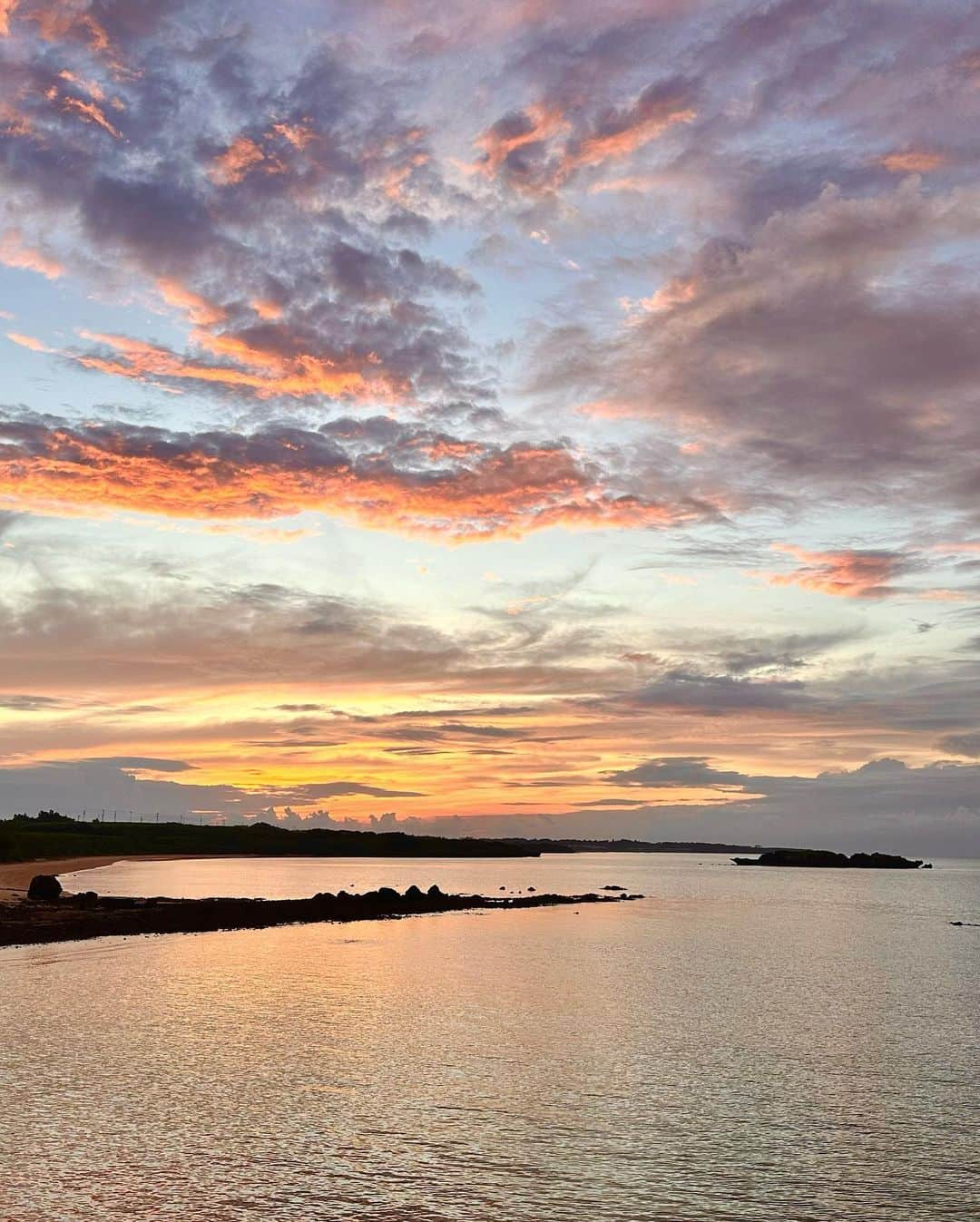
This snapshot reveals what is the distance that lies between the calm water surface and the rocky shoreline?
6.89m

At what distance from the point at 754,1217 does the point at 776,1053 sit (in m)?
20.5

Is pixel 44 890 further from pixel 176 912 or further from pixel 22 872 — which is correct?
pixel 22 872

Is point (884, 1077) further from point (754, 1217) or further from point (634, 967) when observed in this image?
point (634, 967)


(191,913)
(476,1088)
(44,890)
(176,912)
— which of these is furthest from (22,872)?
(476,1088)

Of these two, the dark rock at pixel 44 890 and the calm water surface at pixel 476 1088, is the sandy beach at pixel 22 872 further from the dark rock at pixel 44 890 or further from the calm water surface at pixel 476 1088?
the calm water surface at pixel 476 1088

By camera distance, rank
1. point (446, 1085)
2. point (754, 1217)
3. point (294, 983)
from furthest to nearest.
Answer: point (294, 983) → point (446, 1085) → point (754, 1217)

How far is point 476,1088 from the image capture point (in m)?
35.8

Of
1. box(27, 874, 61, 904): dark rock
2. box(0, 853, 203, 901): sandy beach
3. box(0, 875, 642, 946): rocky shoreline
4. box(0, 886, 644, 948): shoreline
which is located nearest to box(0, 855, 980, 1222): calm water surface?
box(0, 886, 644, 948): shoreline

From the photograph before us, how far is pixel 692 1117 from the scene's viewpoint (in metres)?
32.5

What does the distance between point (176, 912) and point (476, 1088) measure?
2640 inches

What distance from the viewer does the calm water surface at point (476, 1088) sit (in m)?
25.0

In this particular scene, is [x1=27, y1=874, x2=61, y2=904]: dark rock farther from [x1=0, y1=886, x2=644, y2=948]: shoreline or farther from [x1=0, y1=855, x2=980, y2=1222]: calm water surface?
[x1=0, y1=855, x2=980, y2=1222]: calm water surface

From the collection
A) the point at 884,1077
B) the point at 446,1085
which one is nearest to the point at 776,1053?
the point at 884,1077

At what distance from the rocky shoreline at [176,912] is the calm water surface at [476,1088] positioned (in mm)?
6886
